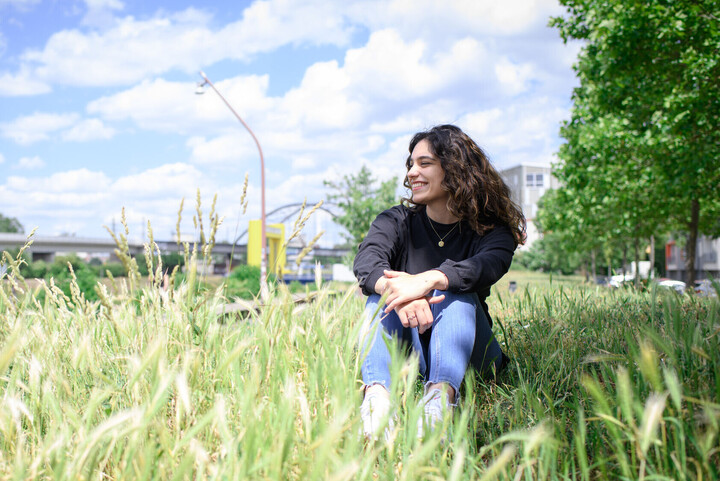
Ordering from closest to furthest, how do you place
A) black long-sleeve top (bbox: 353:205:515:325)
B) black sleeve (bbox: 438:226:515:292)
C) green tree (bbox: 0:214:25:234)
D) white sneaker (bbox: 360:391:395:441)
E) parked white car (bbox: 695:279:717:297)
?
white sneaker (bbox: 360:391:395:441), parked white car (bbox: 695:279:717:297), black sleeve (bbox: 438:226:515:292), black long-sleeve top (bbox: 353:205:515:325), green tree (bbox: 0:214:25:234)

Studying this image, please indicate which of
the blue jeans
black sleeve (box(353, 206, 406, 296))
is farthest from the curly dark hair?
the blue jeans

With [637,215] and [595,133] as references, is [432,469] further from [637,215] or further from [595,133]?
[637,215]

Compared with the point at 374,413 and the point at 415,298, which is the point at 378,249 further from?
the point at 374,413

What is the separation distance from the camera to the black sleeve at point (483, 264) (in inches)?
85.8

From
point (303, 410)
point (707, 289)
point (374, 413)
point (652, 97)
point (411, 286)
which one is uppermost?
point (652, 97)

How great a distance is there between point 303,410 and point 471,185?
172cm

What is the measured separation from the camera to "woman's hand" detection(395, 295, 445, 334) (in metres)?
2.05

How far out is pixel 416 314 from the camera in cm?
206

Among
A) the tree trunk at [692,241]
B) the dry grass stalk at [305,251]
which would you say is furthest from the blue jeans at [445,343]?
the tree trunk at [692,241]

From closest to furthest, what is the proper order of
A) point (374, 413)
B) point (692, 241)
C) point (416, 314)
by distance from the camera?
1. point (374, 413)
2. point (416, 314)
3. point (692, 241)

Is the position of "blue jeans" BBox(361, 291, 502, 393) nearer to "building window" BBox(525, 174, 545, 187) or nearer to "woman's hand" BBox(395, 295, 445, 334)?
"woman's hand" BBox(395, 295, 445, 334)

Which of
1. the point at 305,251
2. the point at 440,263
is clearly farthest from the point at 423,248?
the point at 305,251

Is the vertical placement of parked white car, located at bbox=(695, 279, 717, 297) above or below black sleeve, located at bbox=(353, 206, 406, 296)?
below

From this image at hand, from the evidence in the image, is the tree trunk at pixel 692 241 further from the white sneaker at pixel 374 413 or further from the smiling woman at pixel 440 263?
the white sneaker at pixel 374 413
